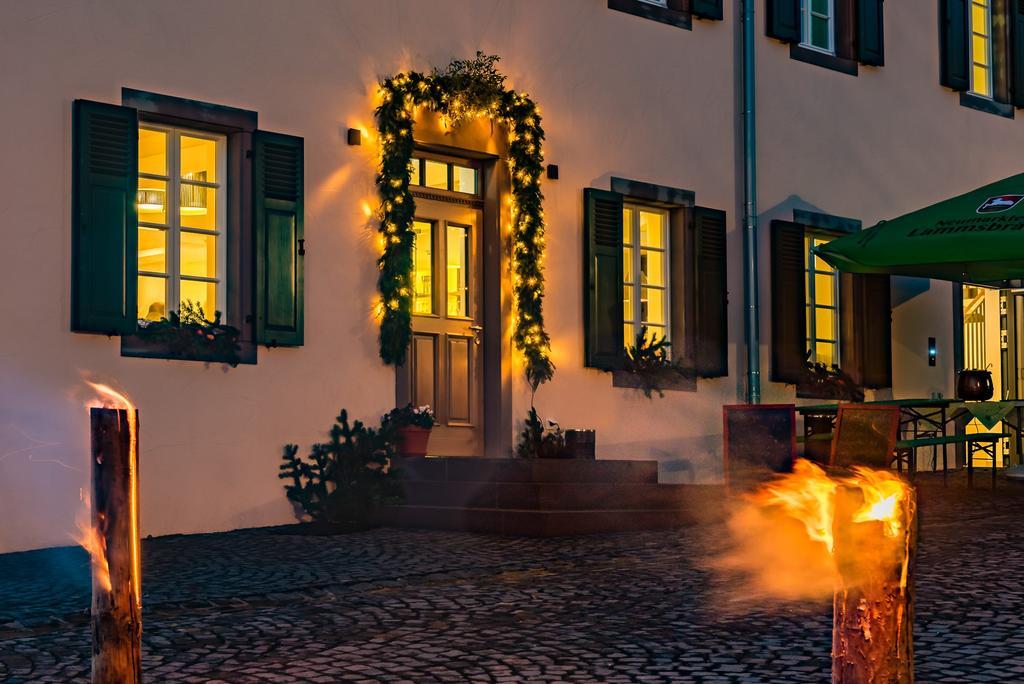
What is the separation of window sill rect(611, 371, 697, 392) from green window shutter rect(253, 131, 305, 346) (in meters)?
3.16

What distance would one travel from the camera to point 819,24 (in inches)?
608

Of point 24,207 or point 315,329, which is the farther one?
point 315,329

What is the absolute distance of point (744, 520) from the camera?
36.3 ft

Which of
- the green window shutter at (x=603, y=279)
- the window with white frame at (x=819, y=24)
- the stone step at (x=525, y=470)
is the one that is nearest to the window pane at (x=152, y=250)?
the stone step at (x=525, y=470)

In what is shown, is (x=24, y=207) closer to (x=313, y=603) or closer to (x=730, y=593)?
(x=313, y=603)

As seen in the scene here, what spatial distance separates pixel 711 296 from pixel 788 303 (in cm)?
105

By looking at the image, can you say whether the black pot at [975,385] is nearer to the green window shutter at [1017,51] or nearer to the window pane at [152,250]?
the green window shutter at [1017,51]

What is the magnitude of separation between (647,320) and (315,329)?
11.8 feet

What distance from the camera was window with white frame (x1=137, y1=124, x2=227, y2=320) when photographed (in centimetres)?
1018

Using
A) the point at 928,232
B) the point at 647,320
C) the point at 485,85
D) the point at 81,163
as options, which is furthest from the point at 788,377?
the point at 81,163

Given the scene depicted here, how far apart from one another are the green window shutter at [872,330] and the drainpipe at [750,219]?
61.5 inches

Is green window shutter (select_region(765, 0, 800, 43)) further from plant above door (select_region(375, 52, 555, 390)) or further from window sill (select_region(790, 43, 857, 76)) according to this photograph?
A: plant above door (select_region(375, 52, 555, 390))

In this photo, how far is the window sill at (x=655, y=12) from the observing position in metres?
13.2

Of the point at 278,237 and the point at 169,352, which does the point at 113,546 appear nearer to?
the point at 169,352
